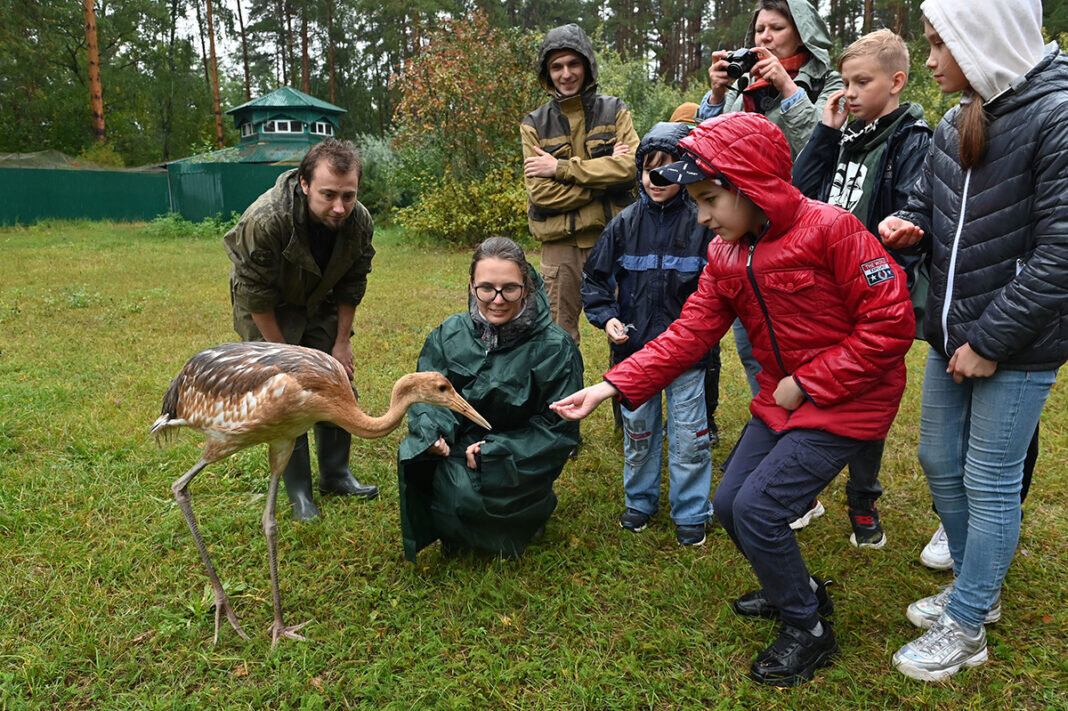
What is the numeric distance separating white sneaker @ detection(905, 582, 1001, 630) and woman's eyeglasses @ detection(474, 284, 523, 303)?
229cm

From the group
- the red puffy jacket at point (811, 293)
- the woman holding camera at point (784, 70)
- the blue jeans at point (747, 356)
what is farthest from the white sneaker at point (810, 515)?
the woman holding camera at point (784, 70)

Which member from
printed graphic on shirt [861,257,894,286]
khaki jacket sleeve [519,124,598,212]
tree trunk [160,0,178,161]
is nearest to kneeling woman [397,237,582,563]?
khaki jacket sleeve [519,124,598,212]

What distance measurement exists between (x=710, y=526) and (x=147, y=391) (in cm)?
486

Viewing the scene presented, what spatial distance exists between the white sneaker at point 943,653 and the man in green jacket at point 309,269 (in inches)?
118

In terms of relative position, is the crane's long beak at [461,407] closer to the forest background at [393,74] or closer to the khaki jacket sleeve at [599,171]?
the khaki jacket sleeve at [599,171]

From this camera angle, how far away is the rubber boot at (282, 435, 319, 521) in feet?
13.7

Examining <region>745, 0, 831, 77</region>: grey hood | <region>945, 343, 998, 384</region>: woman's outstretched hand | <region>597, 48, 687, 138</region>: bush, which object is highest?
<region>597, 48, 687, 138</region>: bush

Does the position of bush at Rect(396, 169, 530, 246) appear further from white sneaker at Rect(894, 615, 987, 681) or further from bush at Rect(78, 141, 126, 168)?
bush at Rect(78, 141, 126, 168)

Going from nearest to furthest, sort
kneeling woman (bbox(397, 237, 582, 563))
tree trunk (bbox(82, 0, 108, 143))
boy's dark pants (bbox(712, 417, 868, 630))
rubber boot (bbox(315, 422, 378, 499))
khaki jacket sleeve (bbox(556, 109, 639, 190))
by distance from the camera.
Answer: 1. boy's dark pants (bbox(712, 417, 868, 630))
2. kneeling woman (bbox(397, 237, 582, 563))
3. rubber boot (bbox(315, 422, 378, 499))
4. khaki jacket sleeve (bbox(556, 109, 639, 190))
5. tree trunk (bbox(82, 0, 108, 143))

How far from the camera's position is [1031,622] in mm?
3193

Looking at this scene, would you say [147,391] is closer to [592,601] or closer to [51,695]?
[51,695]

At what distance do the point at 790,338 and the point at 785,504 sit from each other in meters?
0.63

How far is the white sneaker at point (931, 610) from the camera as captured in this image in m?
3.12

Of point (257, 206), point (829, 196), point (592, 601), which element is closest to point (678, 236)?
point (829, 196)
